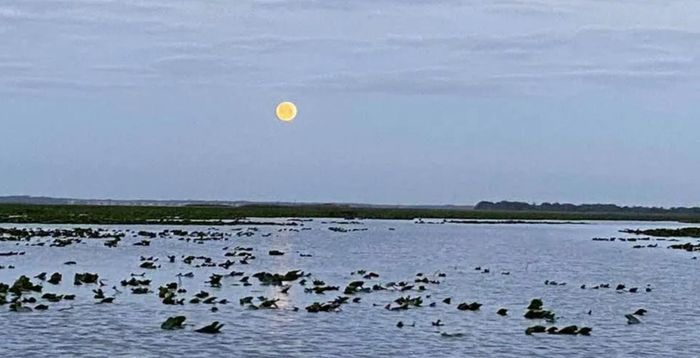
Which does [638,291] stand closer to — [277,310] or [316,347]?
[277,310]

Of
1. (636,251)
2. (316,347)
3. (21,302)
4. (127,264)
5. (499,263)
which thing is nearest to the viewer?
(316,347)

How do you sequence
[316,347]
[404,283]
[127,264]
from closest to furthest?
1. [316,347]
2. [404,283]
3. [127,264]

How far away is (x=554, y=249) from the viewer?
7156 centimetres

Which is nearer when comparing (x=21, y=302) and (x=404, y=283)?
(x=21, y=302)

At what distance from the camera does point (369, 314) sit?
98.8 feet

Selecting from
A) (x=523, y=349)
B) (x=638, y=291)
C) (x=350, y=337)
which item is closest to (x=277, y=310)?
(x=350, y=337)

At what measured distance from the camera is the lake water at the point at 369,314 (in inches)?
956

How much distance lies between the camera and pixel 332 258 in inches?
2179

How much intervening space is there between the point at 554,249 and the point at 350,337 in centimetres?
4761

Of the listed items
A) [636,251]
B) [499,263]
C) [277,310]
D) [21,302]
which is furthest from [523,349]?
[636,251]

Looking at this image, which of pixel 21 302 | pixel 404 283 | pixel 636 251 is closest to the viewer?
pixel 21 302

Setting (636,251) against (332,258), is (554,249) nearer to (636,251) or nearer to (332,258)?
(636,251)

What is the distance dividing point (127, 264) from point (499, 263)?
1844 centimetres

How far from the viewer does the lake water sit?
79.7 ft
